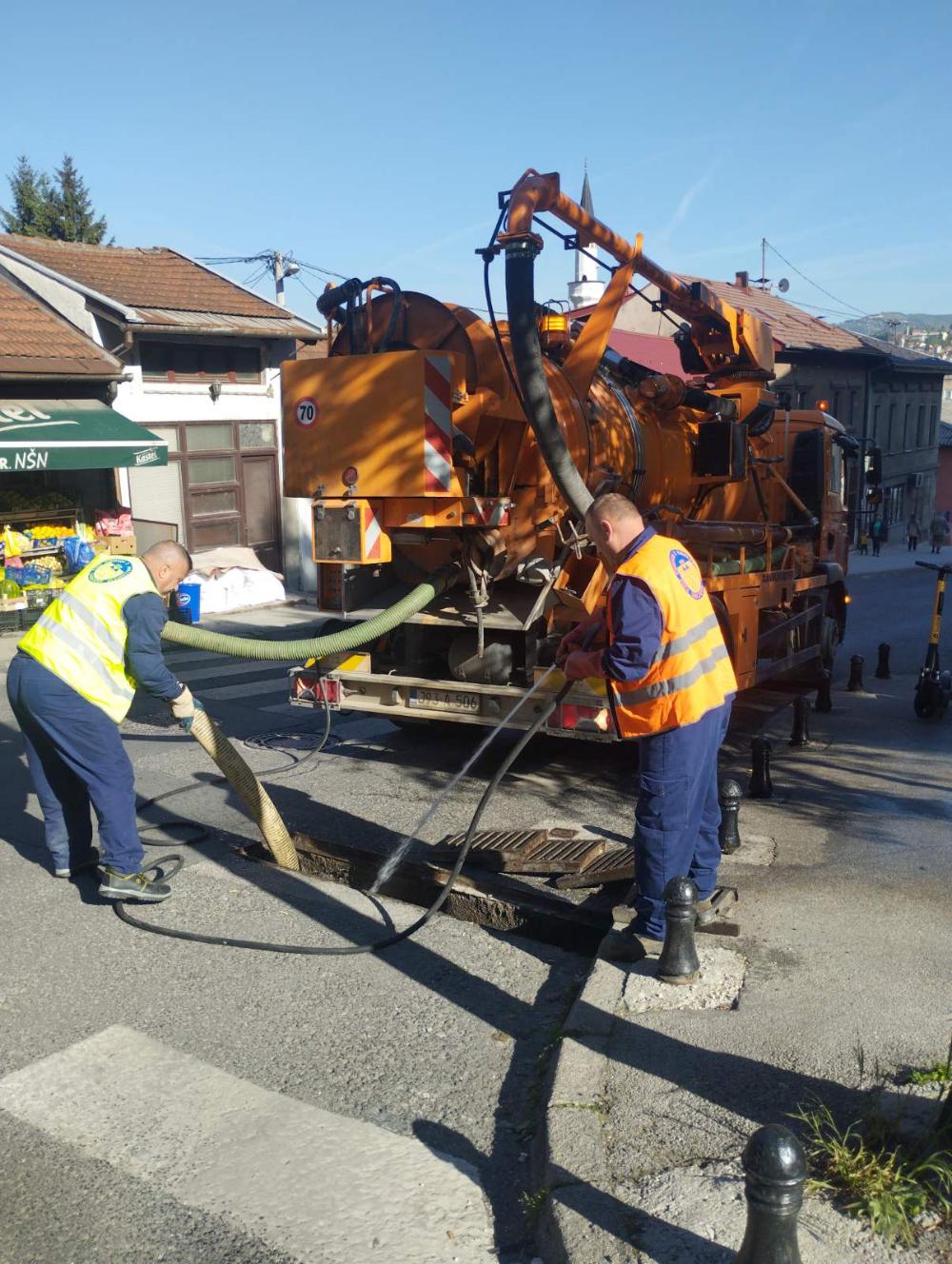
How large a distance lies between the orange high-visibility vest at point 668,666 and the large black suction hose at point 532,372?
173 centimetres

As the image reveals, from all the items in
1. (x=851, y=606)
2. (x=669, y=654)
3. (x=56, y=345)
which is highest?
(x=56, y=345)

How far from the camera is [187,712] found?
521cm

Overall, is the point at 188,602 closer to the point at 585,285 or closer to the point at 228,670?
the point at 228,670

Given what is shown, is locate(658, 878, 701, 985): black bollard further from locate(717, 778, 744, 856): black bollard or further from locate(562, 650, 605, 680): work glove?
locate(717, 778, 744, 856): black bollard

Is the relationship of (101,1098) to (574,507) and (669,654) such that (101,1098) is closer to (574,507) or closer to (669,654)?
(669,654)

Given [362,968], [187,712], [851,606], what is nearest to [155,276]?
[851,606]

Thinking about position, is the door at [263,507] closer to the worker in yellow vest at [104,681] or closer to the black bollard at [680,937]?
the worker in yellow vest at [104,681]

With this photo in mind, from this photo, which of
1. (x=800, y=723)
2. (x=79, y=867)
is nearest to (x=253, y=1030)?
(x=79, y=867)

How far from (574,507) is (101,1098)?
402 centimetres

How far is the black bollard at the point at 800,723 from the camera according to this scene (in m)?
8.20

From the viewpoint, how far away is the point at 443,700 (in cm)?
702

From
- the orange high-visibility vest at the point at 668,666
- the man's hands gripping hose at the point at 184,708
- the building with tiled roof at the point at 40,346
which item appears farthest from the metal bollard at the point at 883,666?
the building with tiled roof at the point at 40,346

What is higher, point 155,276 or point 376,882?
point 155,276

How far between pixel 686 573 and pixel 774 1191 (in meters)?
2.51
